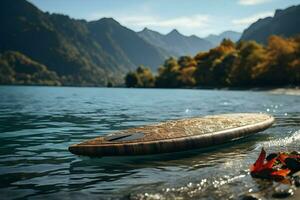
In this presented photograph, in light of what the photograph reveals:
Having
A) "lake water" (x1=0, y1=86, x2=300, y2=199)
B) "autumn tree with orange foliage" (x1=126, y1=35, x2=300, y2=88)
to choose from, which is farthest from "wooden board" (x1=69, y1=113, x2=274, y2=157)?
"autumn tree with orange foliage" (x1=126, y1=35, x2=300, y2=88)

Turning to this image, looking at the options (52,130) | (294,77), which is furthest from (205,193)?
(294,77)

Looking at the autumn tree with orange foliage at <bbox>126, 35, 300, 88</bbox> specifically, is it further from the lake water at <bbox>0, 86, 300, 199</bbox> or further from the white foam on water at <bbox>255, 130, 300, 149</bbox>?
the lake water at <bbox>0, 86, 300, 199</bbox>

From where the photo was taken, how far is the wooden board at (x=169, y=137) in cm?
1580

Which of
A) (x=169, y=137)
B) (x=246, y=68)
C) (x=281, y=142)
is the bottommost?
(x=281, y=142)

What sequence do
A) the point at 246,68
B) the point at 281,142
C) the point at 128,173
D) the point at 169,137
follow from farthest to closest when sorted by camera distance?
the point at 246,68
the point at 281,142
the point at 169,137
the point at 128,173

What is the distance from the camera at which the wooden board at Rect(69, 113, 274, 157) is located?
51.8ft

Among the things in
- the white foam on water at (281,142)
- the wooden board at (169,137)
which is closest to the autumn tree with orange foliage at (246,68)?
the white foam on water at (281,142)

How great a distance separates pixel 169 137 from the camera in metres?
17.3

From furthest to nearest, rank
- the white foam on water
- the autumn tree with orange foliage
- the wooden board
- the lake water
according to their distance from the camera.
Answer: the autumn tree with orange foliage, the white foam on water, the wooden board, the lake water

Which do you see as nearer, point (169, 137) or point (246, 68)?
point (169, 137)

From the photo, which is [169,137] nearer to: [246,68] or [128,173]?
[128,173]

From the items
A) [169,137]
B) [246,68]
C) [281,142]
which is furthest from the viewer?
[246,68]

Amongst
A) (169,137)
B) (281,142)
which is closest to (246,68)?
(281,142)

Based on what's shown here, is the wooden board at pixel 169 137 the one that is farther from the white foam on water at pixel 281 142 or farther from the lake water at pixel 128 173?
the white foam on water at pixel 281 142
